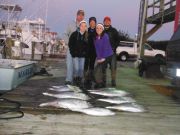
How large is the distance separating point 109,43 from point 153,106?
2937mm

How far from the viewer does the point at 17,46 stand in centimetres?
2255

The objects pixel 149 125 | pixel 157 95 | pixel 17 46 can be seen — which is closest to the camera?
pixel 149 125

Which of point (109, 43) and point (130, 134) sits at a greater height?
point (109, 43)

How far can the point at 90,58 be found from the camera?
1227 cm

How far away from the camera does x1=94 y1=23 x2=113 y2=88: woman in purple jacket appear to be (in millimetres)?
11867

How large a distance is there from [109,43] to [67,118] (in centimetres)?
451

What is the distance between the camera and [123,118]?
8.02 m

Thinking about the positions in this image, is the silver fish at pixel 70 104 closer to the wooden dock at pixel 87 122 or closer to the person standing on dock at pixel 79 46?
the wooden dock at pixel 87 122

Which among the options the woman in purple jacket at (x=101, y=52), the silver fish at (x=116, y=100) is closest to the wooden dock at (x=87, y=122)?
the silver fish at (x=116, y=100)

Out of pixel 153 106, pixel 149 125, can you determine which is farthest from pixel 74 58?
pixel 149 125

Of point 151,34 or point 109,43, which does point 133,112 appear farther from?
point 151,34

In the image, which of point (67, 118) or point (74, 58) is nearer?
point (67, 118)

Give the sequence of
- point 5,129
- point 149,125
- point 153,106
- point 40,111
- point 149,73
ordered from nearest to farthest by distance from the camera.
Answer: point 5,129, point 149,125, point 40,111, point 153,106, point 149,73

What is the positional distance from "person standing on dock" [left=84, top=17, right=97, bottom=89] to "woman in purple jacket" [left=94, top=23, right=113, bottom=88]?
0.12m
